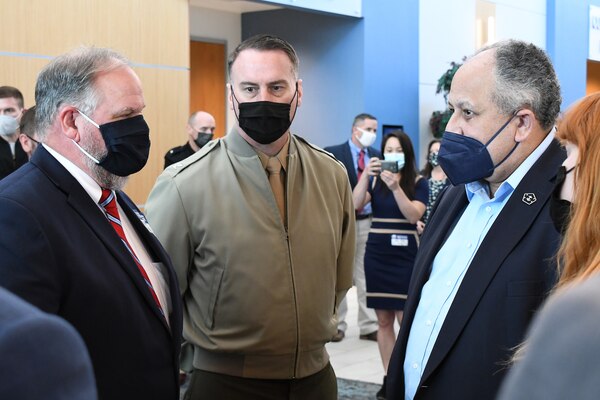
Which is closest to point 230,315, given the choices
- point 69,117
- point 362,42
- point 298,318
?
point 298,318

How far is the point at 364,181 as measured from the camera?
6.35m

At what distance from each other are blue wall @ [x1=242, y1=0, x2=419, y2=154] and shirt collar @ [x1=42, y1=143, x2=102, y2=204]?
9.41 metres

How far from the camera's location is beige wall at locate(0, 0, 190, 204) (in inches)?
287

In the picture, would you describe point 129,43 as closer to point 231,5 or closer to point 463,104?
point 231,5

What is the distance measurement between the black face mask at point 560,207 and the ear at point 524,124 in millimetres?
271

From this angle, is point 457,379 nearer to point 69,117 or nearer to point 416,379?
point 416,379

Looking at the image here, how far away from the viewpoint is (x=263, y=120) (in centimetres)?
299

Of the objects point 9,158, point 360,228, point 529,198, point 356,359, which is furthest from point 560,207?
point 360,228

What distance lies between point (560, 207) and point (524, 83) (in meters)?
0.47

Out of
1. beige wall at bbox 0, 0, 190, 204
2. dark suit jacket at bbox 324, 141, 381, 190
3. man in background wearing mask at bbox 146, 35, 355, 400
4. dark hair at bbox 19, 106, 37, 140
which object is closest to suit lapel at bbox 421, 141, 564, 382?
man in background wearing mask at bbox 146, 35, 355, 400

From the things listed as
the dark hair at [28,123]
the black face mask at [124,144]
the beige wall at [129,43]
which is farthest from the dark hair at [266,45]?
the beige wall at [129,43]

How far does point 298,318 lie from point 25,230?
116 centimetres

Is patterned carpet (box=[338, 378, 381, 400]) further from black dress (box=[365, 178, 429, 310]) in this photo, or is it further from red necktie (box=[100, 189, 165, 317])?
red necktie (box=[100, 189, 165, 317])

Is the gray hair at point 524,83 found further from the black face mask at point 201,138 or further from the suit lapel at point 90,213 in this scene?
the black face mask at point 201,138
